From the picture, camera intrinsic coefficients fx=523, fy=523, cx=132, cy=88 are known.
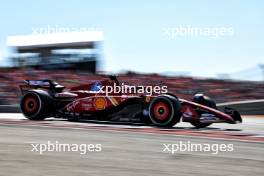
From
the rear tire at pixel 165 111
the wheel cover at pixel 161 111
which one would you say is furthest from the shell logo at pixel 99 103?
the wheel cover at pixel 161 111

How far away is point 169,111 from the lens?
11.5m

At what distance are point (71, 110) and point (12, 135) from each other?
403cm

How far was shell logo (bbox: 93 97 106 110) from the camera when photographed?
12.6 m

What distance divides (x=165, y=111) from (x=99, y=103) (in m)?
1.86

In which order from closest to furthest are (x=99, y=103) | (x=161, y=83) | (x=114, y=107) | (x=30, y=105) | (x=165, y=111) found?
(x=165, y=111) < (x=114, y=107) < (x=99, y=103) < (x=30, y=105) < (x=161, y=83)

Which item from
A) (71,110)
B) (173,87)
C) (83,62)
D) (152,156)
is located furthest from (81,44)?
(152,156)

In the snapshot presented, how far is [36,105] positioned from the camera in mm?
13398

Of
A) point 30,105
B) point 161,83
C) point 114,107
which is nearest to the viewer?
point 114,107
